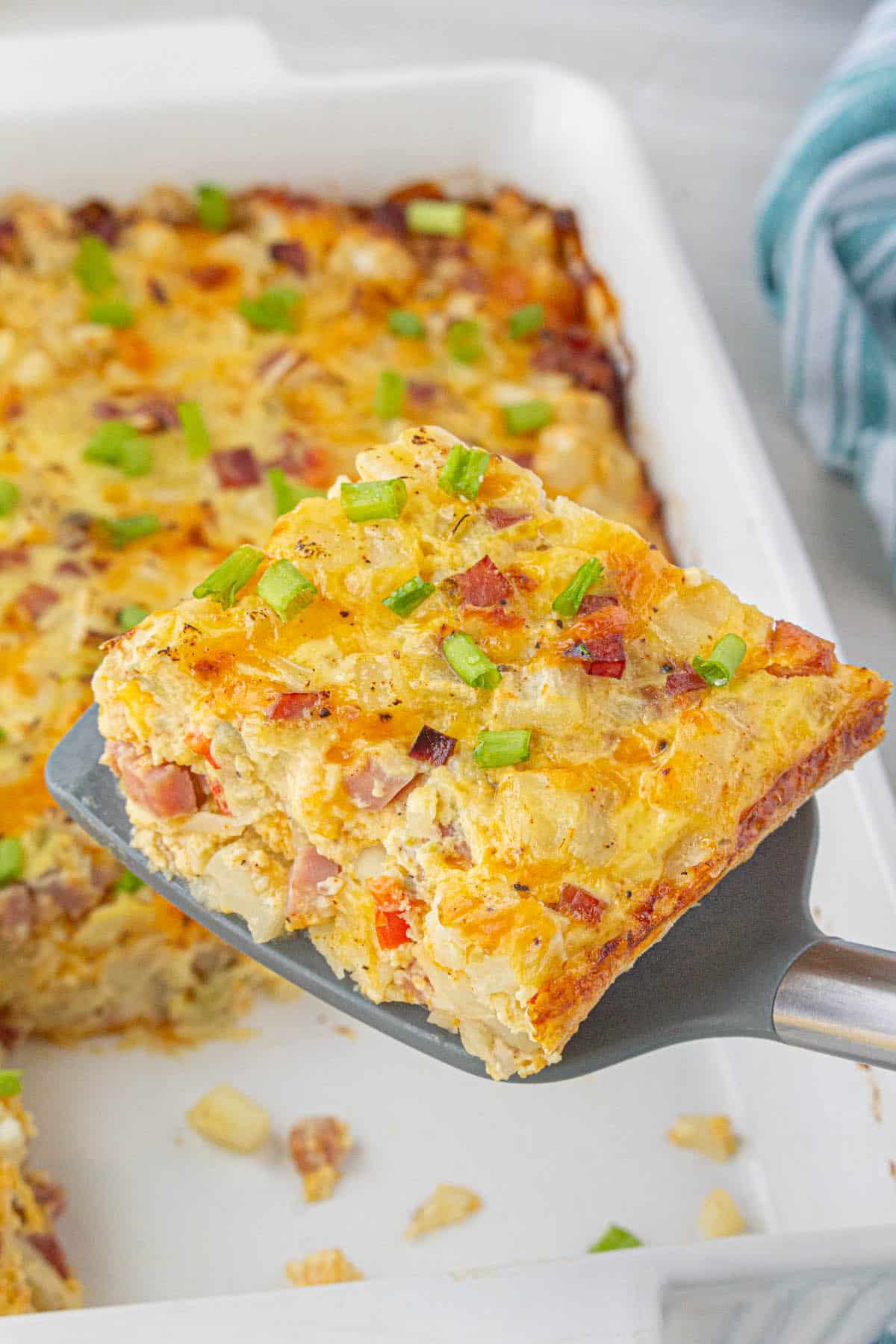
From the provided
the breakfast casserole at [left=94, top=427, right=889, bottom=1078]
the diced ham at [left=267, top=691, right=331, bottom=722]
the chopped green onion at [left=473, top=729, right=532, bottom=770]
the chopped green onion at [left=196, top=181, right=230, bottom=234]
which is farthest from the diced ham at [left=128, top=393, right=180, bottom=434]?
the chopped green onion at [left=473, top=729, right=532, bottom=770]

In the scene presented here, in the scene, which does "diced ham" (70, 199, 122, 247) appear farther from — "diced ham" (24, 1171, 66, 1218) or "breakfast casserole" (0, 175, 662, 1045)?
"diced ham" (24, 1171, 66, 1218)

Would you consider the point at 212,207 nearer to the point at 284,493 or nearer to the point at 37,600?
the point at 284,493

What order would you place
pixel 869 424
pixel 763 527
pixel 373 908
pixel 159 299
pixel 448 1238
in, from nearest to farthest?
pixel 373 908 → pixel 448 1238 → pixel 763 527 → pixel 159 299 → pixel 869 424

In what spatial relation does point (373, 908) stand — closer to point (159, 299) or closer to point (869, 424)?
point (159, 299)

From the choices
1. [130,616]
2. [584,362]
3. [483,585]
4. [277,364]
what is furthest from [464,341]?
[483,585]

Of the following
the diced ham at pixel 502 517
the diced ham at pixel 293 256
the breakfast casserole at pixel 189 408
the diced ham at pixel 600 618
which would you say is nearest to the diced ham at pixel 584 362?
the breakfast casserole at pixel 189 408

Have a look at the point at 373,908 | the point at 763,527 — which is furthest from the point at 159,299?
the point at 373,908

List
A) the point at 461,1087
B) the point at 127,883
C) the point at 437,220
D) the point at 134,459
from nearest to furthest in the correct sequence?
the point at 127,883 < the point at 461,1087 < the point at 134,459 < the point at 437,220
